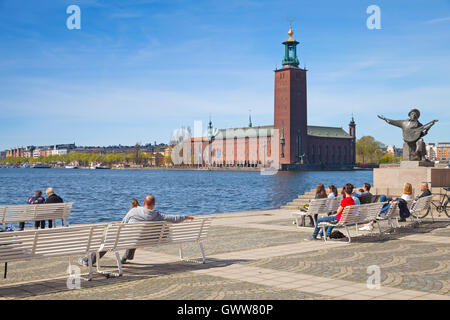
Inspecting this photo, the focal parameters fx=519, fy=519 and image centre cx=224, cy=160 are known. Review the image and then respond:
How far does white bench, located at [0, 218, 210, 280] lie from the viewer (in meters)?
6.84

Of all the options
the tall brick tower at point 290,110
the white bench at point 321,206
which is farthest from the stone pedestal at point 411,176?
the tall brick tower at point 290,110

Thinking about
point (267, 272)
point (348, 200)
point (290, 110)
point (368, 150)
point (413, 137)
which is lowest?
point (267, 272)

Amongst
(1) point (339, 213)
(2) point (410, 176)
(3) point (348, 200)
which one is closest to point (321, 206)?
(3) point (348, 200)

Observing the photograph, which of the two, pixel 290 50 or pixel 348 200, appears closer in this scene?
pixel 348 200

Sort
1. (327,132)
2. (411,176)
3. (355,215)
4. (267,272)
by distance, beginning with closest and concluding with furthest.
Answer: (267,272)
(355,215)
(411,176)
(327,132)

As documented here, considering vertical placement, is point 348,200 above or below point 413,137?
below

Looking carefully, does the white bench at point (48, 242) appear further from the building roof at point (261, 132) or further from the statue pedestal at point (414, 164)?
the building roof at point (261, 132)

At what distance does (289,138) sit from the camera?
13712cm

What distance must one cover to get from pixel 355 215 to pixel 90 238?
605cm

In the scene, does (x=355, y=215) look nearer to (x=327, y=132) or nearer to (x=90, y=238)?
(x=90, y=238)

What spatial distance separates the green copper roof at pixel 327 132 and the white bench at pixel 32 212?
501 ft
